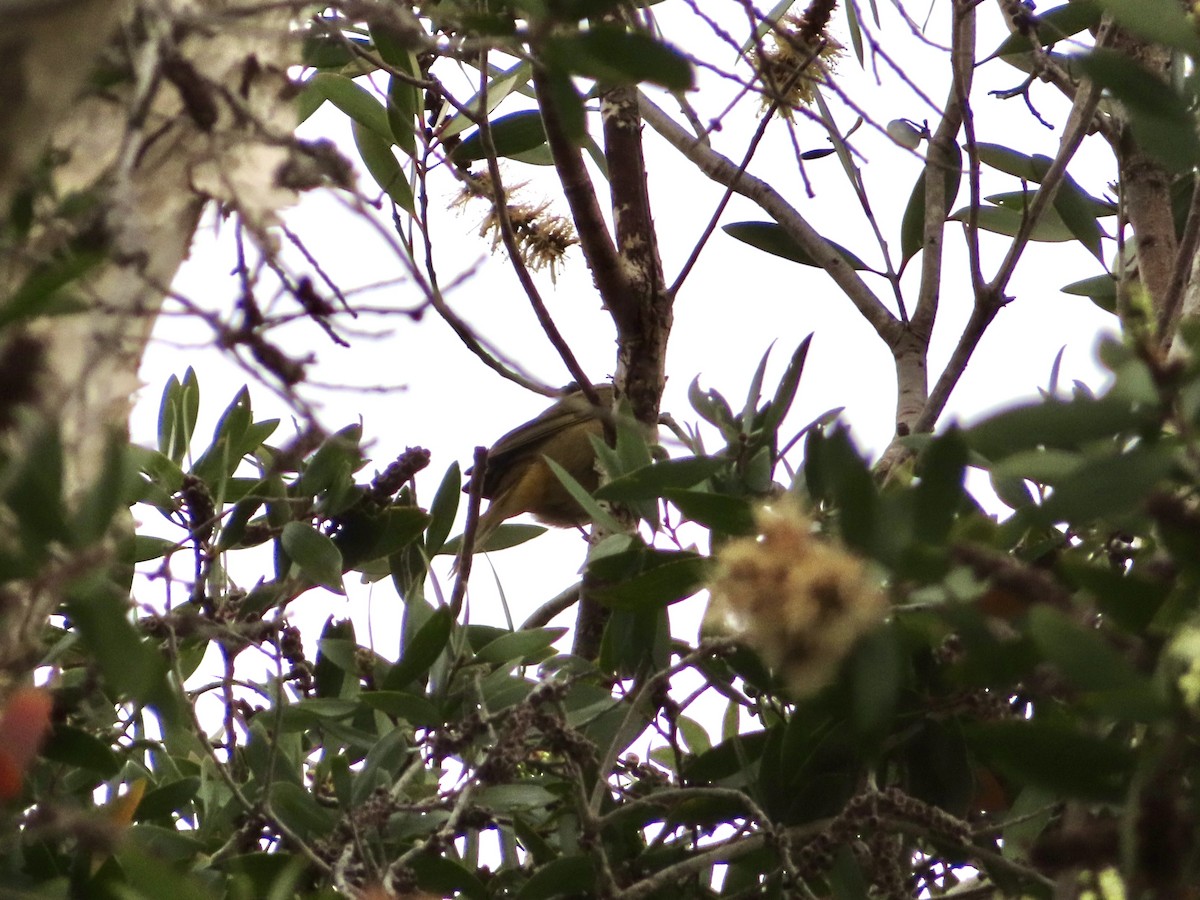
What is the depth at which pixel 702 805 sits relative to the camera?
7.15 feet

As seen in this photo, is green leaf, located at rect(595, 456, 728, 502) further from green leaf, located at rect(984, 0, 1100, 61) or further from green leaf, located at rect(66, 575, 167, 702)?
green leaf, located at rect(984, 0, 1100, 61)

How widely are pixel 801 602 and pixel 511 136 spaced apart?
250 cm

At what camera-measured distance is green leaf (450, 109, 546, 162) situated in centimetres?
332

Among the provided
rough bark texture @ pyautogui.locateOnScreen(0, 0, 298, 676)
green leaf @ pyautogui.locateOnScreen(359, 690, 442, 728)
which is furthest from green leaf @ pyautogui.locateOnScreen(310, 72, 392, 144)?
rough bark texture @ pyautogui.locateOnScreen(0, 0, 298, 676)

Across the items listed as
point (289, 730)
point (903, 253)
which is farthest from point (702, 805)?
point (903, 253)

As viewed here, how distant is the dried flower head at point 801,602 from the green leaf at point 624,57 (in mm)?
406

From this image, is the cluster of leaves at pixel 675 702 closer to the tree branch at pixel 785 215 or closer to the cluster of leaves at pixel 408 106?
the cluster of leaves at pixel 408 106

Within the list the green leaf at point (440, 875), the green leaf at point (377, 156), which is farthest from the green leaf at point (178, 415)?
the green leaf at point (440, 875)

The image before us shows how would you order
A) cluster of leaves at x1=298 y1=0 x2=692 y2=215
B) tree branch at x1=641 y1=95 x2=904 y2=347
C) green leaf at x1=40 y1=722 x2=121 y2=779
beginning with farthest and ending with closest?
tree branch at x1=641 y1=95 x2=904 y2=347, cluster of leaves at x1=298 y1=0 x2=692 y2=215, green leaf at x1=40 y1=722 x2=121 y2=779

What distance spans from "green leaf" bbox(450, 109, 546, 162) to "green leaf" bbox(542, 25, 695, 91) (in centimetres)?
212

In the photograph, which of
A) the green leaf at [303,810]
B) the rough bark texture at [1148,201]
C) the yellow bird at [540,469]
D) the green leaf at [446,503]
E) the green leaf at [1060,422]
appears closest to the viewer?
the green leaf at [1060,422]

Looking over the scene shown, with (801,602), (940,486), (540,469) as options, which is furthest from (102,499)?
(540,469)

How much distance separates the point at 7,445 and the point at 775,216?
2644 mm

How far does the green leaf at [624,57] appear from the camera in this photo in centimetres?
120
